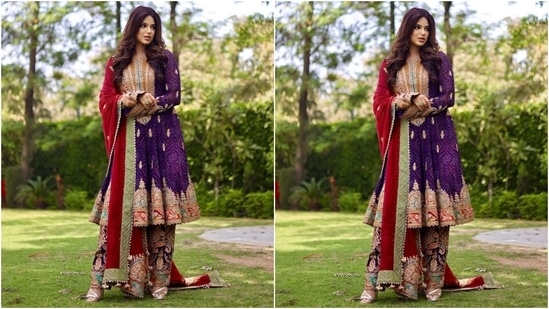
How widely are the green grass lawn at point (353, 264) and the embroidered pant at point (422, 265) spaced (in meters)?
0.10

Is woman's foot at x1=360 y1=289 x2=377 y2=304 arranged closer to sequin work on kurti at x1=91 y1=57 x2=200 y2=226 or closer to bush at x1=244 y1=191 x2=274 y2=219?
sequin work on kurti at x1=91 y1=57 x2=200 y2=226

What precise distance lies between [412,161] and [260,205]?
362cm

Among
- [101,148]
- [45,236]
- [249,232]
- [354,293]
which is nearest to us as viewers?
[354,293]

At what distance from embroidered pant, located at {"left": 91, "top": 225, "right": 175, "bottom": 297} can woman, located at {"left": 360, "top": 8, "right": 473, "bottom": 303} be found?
1214 mm

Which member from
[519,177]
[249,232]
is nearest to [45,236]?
[249,232]

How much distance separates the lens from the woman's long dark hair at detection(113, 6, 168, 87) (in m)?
4.62

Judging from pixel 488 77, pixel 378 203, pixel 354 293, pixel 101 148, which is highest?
pixel 488 77

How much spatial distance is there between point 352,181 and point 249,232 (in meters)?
2.57

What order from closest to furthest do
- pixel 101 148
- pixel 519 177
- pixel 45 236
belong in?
pixel 45 236 < pixel 519 177 < pixel 101 148

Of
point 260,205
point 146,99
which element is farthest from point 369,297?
point 260,205

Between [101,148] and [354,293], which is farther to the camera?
[101,148]

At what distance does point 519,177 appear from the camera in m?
9.61

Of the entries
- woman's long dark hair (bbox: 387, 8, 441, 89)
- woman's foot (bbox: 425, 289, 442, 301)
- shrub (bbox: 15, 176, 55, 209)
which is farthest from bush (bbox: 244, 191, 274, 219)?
shrub (bbox: 15, 176, 55, 209)

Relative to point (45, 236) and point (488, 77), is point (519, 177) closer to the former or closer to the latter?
point (488, 77)
